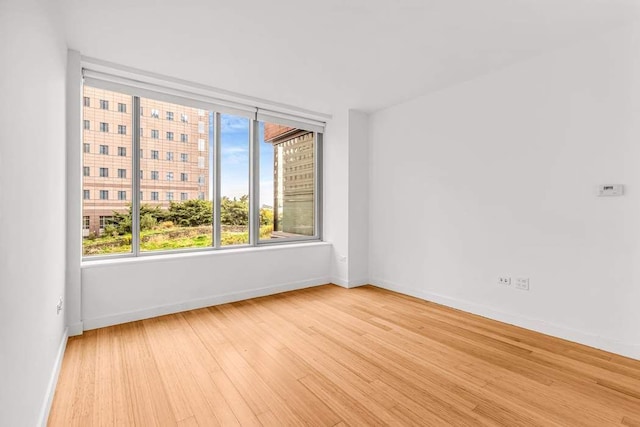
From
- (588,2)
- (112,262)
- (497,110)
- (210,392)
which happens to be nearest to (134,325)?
(112,262)

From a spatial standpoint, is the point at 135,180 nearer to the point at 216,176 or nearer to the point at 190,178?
the point at 190,178

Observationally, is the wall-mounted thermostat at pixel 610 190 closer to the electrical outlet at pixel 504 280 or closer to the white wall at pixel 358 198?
the electrical outlet at pixel 504 280

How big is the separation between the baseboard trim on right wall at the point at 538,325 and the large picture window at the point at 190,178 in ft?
6.90

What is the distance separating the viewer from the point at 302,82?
3.60m

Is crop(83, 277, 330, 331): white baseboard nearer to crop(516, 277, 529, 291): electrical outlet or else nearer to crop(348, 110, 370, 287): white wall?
crop(348, 110, 370, 287): white wall

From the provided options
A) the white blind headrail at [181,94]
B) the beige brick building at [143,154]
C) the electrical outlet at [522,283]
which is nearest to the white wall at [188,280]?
the beige brick building at [143,154]

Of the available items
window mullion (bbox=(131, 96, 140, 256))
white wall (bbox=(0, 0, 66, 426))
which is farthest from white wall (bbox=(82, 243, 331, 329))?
white wall (bbox=(0, 0, 66, 426))

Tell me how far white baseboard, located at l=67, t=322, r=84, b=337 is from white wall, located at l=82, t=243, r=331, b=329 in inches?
3.4

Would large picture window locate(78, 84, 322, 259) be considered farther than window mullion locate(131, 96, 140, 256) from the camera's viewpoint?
No

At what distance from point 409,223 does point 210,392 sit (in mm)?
3098

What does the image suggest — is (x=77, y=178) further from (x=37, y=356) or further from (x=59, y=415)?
(x=59, y=415)

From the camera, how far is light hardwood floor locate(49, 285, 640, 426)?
1778mm

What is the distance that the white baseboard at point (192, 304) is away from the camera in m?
3.04

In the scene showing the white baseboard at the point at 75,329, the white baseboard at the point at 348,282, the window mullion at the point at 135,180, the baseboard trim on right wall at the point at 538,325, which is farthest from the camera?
the white baseboard at the point at 348,282
